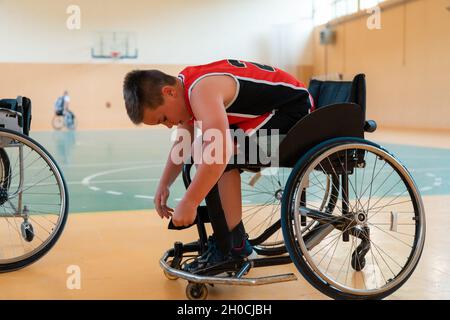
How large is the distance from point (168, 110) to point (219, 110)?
0.69 ft

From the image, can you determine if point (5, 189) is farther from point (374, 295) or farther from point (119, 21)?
point (119, 21)

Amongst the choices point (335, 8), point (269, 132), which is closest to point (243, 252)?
point (269, 132)

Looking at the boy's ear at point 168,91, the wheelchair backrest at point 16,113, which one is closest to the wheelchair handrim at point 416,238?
the boy's ear at point 168,91

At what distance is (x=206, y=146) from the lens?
152 cm

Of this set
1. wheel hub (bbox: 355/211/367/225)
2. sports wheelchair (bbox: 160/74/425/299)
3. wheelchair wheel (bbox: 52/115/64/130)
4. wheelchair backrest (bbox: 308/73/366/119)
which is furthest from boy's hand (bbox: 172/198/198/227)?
wheelchair wheel (bbox: 52/115/64/130)

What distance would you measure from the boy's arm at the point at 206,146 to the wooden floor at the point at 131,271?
0.36 m

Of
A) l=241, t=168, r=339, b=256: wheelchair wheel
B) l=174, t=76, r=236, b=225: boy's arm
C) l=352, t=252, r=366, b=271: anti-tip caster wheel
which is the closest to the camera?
l=174, t=76, r=236, b=225: boy's arm

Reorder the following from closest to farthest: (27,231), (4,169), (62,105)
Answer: (27,231) < (4,169) < (62,105)

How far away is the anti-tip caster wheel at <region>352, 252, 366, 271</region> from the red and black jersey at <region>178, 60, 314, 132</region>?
1.95ft

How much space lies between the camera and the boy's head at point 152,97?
1.63m

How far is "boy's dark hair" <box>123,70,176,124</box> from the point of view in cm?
163

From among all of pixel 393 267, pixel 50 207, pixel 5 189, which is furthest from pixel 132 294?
pixel 50 207

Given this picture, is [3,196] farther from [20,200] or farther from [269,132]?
[269,132]

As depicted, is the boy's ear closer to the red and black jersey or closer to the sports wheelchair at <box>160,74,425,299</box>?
the red and black jersey
